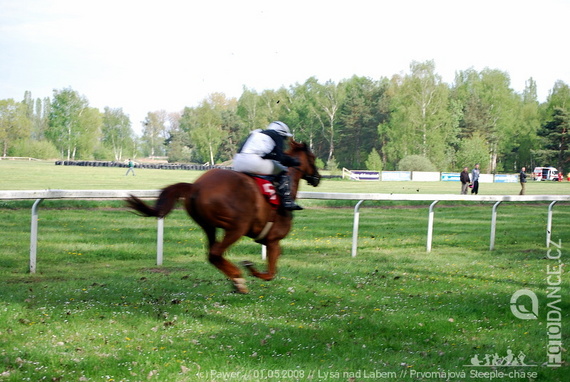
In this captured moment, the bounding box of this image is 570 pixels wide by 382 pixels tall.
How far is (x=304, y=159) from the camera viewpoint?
8.03 m

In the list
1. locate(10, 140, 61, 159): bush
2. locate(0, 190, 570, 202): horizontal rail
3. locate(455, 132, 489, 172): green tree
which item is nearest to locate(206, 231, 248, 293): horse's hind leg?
locate(0, 190, 570, 202): horizontal rail

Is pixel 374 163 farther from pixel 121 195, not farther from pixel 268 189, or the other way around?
pixel 268 189

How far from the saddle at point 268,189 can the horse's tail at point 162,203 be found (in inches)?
32.6

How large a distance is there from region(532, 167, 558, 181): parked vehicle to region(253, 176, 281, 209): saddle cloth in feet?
262

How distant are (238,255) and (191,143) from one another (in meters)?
112

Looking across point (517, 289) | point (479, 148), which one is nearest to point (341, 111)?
point (479, 148)

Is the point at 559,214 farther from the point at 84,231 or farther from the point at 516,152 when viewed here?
the point at 516,152

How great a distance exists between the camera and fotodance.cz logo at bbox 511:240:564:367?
5691 millimetres

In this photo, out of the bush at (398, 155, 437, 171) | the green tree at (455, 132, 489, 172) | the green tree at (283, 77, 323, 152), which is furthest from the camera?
the green tree at (283, 77, 323, 152)

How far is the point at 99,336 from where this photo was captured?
5898 millimetres

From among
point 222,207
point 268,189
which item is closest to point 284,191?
point 268,189

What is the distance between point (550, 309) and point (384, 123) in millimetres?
80966

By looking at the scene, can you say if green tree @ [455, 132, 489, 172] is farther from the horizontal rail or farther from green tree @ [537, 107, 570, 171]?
the horizontal rail

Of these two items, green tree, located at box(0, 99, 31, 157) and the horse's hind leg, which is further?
green tree, located at box(0, 99, 31, 157)
